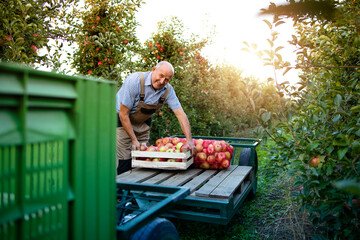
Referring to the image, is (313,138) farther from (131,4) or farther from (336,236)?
(131,4)

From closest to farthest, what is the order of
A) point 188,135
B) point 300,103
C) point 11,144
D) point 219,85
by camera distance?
point 11,144 < point 300,103 < point 188,135 < point 219,85

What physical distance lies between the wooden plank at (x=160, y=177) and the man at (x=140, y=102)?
16.7 inches

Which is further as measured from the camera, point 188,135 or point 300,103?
point 188,135

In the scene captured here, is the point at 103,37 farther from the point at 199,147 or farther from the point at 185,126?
the point at 199,147

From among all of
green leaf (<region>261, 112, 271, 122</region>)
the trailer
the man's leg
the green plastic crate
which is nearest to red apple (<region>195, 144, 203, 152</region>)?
the trailer

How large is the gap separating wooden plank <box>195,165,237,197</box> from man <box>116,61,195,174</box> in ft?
1.45

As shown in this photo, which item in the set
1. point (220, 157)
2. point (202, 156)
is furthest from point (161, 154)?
point (220, 157)

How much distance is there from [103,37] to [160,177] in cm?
277

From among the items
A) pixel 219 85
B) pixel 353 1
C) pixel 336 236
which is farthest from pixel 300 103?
pixel 219 85

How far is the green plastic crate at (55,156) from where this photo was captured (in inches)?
32.9

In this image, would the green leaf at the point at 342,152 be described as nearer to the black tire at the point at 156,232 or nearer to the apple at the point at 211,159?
the black tire at the point at 156,232

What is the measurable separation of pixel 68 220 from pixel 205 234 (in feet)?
7.46

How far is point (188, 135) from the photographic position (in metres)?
3.83

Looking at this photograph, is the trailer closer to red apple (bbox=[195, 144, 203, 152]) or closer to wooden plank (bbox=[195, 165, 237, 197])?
wooden plank (bbox=[195, 165, 237, 197])
